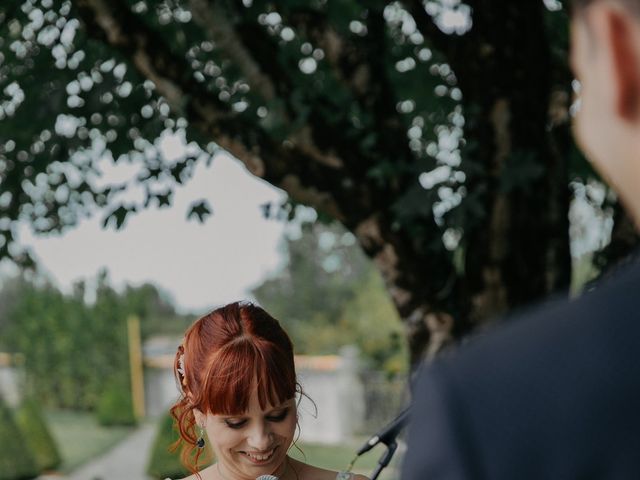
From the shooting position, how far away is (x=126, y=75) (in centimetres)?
725

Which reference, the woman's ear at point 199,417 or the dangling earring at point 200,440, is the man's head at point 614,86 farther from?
the dangling earring at point 200,440

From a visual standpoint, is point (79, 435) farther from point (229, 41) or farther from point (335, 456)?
point (229, 41)

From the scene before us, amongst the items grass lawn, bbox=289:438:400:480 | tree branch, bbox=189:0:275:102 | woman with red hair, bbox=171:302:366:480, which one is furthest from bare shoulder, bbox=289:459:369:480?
grass lawn, bbox=289:438:400:480

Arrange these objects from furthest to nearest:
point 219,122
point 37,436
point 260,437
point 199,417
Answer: point 37,436, point 219,122, point 199,417, point 260,437

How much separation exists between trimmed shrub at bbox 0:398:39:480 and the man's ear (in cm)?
1925

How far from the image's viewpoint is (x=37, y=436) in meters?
21.6

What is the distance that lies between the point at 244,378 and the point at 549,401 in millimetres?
2273

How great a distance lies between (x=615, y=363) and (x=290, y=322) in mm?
36798

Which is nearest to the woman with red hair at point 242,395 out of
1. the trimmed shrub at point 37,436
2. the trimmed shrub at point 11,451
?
the trimmed shrub at point 11,451

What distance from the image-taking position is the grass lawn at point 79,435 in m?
24.5

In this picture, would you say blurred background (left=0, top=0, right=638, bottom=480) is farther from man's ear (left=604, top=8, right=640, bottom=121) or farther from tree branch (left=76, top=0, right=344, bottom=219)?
man's ear (left=604, top=8, right=640, bottom=121)

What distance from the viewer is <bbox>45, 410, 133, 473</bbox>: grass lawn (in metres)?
24.5

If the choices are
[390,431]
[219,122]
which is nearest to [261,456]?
[390,431]

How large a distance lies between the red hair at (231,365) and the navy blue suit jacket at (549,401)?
7.23ft
